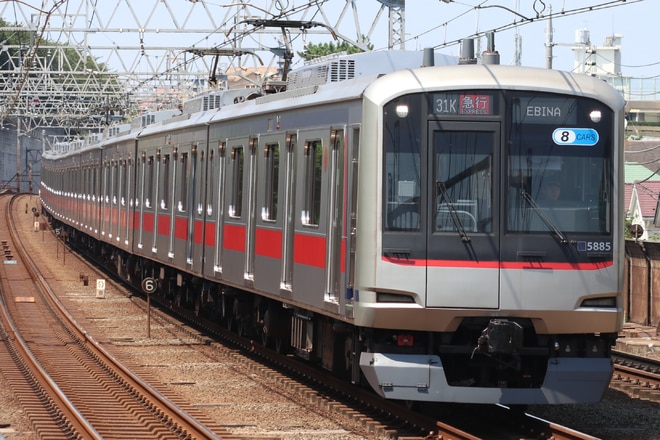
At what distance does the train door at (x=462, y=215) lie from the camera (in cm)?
988

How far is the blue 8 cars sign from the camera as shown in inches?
399

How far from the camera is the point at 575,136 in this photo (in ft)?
33.3

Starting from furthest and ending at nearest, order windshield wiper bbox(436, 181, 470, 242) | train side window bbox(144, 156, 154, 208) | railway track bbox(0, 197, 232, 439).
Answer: train side window bbox(144, 156, 154, 208) < railway track bbox(0, 197, 232, 439) < windshield wiper bbox(436, 181, 470, 242)

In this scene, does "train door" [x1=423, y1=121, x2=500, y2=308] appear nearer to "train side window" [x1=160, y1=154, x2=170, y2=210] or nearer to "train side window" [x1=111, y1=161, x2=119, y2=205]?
"train side window" [x1=160, y1=154, x2=170, y2=210]

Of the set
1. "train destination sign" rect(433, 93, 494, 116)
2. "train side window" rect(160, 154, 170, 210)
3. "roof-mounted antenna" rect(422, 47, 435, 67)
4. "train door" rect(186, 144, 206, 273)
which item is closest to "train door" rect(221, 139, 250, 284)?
"train door" rect(186, 144, 206, 273)

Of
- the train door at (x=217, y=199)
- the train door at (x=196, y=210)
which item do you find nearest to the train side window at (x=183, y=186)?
the train door at (x=196, y=210)

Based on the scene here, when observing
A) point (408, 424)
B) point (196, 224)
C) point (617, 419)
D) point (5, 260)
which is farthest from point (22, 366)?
point (5, 260)

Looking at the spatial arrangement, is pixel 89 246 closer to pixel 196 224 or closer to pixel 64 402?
pixel 196 224

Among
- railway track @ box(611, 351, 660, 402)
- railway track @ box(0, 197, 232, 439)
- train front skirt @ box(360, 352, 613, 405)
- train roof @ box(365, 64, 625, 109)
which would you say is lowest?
railway track @ box(0, 197, 232, 439)

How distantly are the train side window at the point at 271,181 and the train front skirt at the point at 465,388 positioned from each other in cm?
351

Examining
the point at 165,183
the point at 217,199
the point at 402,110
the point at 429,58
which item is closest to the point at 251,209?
the point at 217,199

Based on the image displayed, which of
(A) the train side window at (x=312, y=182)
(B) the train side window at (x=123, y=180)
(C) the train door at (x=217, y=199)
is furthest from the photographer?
(B) the train side window at (x=123, y=180)

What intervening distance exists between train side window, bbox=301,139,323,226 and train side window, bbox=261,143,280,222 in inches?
40.0

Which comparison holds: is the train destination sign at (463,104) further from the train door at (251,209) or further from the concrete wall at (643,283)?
the concrete wall at (643,283)
